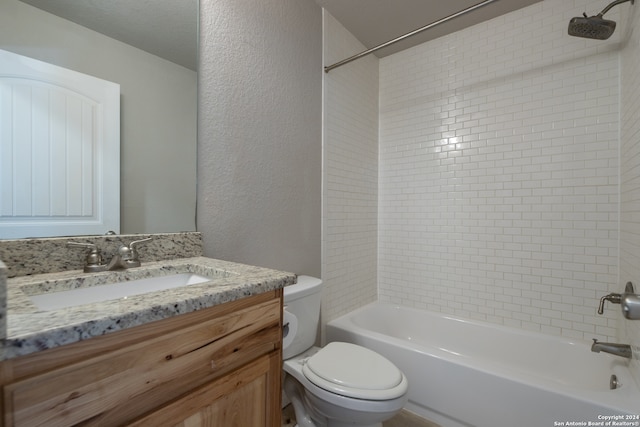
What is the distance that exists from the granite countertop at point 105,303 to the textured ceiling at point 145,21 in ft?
2.91

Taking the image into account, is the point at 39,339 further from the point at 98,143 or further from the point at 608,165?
the point at 608,165

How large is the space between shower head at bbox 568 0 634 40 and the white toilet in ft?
5.83

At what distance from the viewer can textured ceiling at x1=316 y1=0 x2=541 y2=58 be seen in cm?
183

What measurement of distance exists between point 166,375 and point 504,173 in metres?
2.19

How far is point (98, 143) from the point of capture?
3.34 ft

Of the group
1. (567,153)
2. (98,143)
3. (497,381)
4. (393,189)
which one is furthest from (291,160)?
(567,153)

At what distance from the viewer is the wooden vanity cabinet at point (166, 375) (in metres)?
0.45

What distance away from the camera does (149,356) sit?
57 centimetres

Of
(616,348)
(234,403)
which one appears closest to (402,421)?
(616,348)

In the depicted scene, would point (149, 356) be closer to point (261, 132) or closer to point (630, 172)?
point (261, 132)

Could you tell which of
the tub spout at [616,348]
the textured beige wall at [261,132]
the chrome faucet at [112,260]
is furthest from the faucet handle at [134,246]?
the tub spout at [616,348]

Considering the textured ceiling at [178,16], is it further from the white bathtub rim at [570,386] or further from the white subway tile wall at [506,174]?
the white bathtub rim at [570,386]

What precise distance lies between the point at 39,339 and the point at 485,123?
2.42 m

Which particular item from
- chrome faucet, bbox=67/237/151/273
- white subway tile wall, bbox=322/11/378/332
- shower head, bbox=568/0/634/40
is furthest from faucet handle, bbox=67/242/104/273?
shower head, bbox=568/0/634/40
